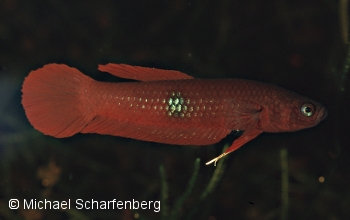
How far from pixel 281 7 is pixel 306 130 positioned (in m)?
1.04

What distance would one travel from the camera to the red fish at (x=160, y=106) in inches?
110

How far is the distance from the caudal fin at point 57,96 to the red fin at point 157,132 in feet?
0.34

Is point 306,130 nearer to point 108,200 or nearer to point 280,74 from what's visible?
point 280,74

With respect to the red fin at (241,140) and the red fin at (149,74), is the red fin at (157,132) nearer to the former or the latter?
the red fin at (241,140)

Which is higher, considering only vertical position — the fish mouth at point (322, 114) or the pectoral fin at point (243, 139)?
the fish mouth at point (322, 114)

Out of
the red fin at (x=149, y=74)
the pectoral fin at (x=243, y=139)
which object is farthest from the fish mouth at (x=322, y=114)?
the red fin at (x=149, y=74)

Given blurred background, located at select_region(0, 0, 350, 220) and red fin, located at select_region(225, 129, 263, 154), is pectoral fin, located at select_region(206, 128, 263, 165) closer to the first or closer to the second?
red fin, located at select_region(225, 129, 263, 154)

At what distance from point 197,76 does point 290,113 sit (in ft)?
2.58

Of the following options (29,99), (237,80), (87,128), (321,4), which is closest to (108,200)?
(87,128)

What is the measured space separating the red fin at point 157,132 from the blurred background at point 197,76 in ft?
0.75

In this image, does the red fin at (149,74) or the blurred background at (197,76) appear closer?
the red fin at (149,74)

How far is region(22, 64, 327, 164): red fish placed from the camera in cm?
280

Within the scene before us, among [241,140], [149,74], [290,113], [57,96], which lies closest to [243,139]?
[241,140]

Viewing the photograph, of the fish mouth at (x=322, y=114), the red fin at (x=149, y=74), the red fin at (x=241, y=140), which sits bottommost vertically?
the red fin at (x=241, y=140)
